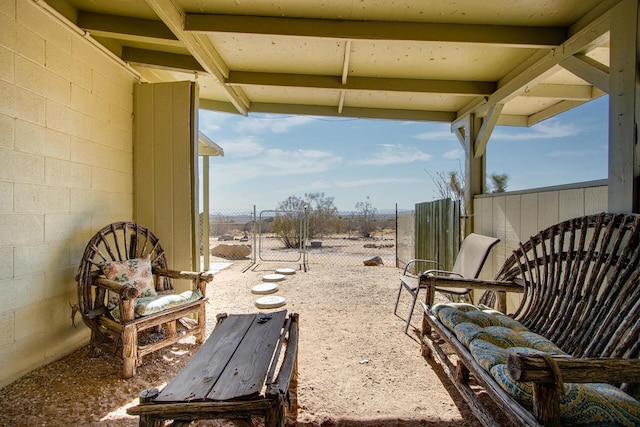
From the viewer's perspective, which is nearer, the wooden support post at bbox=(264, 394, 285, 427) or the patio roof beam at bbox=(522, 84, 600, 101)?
the wooden support post at bbox=(264, 394, 285, 427)

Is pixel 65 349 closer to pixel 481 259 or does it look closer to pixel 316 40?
pixel 316 40

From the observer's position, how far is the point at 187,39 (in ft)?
7.86

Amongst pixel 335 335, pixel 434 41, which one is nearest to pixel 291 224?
pixel 335 335

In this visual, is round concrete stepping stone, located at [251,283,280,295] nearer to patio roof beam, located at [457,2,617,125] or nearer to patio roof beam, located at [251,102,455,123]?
patio roof beam, located at [251,102,455,123]

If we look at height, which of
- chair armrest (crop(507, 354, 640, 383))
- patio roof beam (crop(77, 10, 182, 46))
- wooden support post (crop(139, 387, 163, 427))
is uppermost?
patio roof beam (crop(77, 10, 182, 46))

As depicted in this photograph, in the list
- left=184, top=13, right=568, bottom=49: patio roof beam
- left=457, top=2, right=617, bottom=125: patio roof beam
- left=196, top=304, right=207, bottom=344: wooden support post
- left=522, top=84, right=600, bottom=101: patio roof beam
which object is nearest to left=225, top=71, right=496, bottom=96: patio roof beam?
left=457, top=2, right=617, bottom=125: patio roof beam

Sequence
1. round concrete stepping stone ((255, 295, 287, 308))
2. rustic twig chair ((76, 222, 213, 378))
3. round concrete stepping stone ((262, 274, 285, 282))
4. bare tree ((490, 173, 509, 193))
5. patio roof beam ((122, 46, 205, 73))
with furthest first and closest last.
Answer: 1. bare tree ((490, 173, 509, 193))
2. round concrete stepping stone ((262, 274, 285, 282))
3. round concrete stepping stone ((255, 295, 287, 308))
4. patio roof beam ((122, 46, 205, 73))
5. rustic twig chair ((76, 222, 213, 378))

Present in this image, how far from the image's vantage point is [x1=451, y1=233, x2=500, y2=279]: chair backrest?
9.39 ft

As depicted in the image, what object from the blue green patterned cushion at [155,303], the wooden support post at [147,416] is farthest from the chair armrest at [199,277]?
the wooden support post at [147,416]

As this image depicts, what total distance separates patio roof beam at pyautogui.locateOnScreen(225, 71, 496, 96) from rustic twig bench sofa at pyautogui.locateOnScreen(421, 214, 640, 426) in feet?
6.40

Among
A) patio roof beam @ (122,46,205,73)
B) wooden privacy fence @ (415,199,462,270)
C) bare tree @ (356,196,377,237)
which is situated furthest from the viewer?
bare tree @ (356,196,377,237)

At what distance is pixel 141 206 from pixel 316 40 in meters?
2.42

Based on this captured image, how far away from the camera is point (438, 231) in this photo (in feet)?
15.3

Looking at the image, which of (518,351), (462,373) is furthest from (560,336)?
(462,373)
